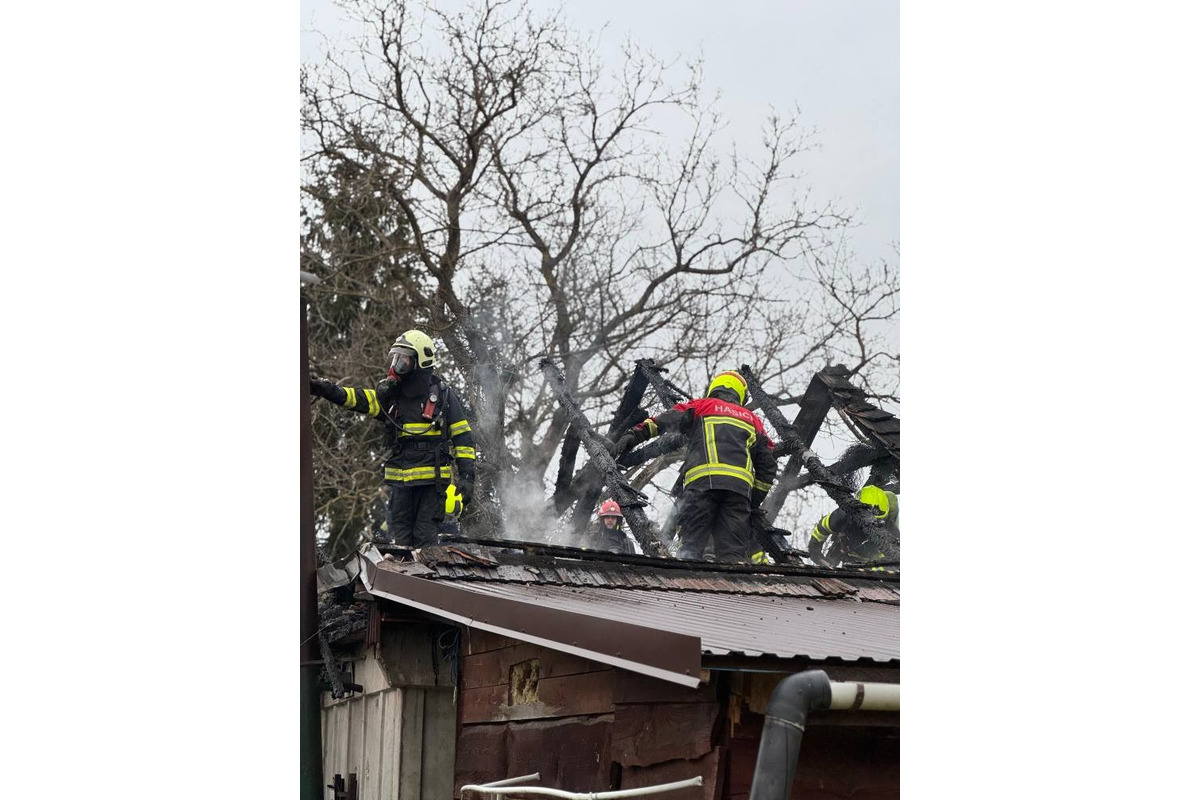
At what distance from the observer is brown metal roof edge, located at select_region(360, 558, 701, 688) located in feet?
8.14

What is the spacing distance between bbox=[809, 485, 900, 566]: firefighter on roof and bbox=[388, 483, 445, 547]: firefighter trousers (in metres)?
2.27

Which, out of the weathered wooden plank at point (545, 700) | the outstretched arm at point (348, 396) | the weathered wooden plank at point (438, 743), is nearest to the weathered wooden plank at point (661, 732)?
the weathered wooden plank at point (545, 700)

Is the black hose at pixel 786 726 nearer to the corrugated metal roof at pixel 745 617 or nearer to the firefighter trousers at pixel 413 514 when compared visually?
the corrugated metal roof at pixel 745 617

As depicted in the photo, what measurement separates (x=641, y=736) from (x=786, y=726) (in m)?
0.83

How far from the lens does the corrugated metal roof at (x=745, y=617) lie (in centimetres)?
280

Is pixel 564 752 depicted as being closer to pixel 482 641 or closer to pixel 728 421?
pixel 482 641

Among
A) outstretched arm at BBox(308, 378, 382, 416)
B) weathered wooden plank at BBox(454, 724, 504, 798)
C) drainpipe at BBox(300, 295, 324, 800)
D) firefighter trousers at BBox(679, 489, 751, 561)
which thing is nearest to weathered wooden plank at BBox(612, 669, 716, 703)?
weathered wooden plank at BBox(454, 724, 504, 798)

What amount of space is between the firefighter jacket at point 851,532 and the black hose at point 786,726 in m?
4.61

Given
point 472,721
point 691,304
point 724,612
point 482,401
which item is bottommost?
point 472,721

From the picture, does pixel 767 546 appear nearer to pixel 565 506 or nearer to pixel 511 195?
pixel 565 506

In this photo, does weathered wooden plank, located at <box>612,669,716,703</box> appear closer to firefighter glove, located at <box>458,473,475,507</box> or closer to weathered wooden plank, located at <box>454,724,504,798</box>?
weathered wooden plank, located at <box>454,724,504,798</box>

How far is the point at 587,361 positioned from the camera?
10.8 meters

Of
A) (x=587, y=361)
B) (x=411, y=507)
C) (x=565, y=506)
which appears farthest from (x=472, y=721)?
(x=587, y=361)

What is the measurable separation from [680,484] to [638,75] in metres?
5.47
